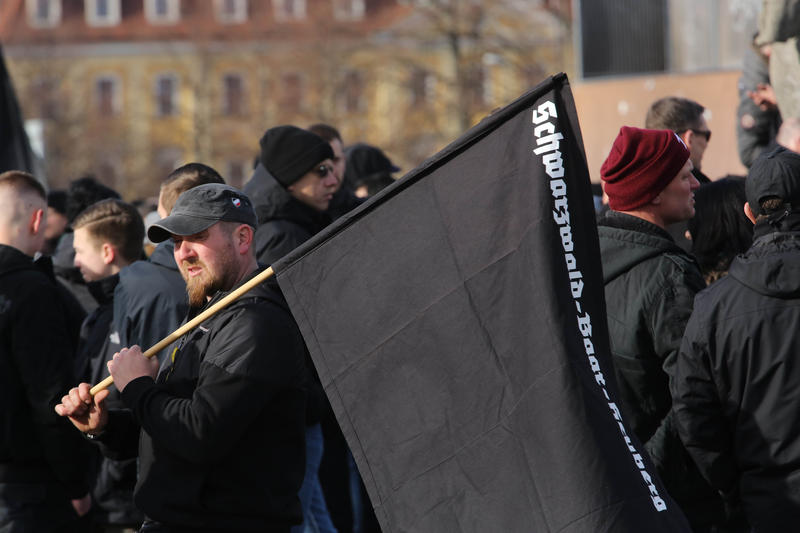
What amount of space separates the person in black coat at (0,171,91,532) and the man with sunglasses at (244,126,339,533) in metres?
1.13

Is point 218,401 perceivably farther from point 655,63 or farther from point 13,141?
point 655,63

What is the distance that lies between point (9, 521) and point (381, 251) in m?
2.86

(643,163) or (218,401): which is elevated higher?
(643,163)

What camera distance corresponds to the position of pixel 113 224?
21.4ft

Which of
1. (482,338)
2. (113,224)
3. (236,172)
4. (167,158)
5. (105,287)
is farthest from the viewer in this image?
(236,172)

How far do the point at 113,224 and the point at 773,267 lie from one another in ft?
11.4

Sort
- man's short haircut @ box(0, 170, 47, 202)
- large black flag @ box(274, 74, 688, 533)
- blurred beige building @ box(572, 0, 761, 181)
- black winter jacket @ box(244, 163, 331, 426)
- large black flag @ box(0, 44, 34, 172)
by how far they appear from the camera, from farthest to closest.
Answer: blurred beige building @ box(572, 0, 761, 181) < large black flag @ box(0, 44, 34, 172) < black winter jacket @ box(244, 163, 331, 426) < man's short haircut @ box(0, 170, 47, 202) < large black flag @ box(274, 74, 688, 533)

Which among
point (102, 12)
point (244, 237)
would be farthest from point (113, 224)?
point (102, 12)

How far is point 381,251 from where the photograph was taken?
146 inches

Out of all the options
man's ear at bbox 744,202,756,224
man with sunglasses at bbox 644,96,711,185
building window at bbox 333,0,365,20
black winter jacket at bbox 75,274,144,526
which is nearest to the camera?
man's ear at bbox 744,202,756,224

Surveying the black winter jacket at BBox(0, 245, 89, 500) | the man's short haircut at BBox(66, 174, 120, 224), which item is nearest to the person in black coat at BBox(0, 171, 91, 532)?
the black winter jacket at BBox(0, 245, 89, 500)

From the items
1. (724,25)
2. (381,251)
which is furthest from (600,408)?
(724,25)

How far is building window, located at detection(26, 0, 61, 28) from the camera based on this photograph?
258 ft

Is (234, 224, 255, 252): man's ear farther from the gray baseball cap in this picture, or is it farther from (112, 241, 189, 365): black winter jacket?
(112, 241, 189, 365): black winter jacket
